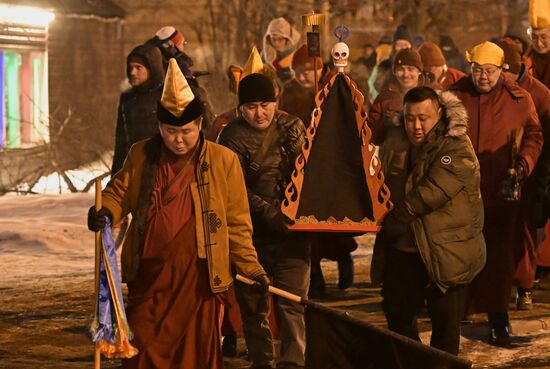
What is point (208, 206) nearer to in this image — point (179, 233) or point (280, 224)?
point (179, 233)

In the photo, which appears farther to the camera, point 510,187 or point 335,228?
point 510,187

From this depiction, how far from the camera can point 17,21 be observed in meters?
23.8

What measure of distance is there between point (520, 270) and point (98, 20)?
15673 mm

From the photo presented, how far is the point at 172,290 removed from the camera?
8367mm

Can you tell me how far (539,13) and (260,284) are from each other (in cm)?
556

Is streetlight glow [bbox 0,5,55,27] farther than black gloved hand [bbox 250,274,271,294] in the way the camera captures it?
Yes

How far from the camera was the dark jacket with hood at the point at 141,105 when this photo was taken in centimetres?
1249

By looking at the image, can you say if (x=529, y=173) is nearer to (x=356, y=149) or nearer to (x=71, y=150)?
(x=356, y=149)

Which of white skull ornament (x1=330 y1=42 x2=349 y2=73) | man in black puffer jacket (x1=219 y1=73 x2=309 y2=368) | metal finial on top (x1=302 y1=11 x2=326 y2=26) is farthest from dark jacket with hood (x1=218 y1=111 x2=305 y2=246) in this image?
metal finial on top (x1=302 y1=11 x2=326 y2=26)

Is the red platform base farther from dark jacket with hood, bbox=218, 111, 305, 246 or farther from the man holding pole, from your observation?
the man holding pole

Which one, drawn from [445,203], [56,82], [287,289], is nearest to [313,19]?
[287,289]

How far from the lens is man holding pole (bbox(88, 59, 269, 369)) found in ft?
27.1

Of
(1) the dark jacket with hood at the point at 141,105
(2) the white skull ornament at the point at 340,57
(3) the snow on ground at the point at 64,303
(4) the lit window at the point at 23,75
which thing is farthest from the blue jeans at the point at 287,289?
(4) the lit window at the point at 23,75

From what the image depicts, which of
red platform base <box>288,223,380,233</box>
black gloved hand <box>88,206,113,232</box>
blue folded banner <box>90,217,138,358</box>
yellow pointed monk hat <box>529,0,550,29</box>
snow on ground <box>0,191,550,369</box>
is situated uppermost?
yellow pointed monk hat <box>529,0,550,29</box>
